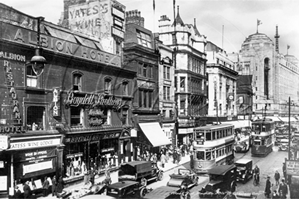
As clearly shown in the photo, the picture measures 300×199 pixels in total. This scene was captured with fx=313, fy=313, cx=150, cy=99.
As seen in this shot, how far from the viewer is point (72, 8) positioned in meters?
27.8

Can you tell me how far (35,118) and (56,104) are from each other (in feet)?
5.09

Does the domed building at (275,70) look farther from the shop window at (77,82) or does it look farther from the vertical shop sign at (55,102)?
the vertical shop sign at (55,102)

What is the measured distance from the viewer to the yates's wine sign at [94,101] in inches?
822

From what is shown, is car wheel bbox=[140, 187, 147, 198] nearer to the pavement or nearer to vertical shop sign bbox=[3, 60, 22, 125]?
the pavement

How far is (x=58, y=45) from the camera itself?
20391 mm

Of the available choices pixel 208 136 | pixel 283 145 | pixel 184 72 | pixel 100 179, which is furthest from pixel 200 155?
pixel 184 72

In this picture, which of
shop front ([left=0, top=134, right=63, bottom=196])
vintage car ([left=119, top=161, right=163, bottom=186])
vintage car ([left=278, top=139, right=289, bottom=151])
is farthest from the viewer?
vintage car ([left=278, top=139, right=289, bottom=151])

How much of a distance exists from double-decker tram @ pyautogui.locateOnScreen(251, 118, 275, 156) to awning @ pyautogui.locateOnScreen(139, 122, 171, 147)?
7911 millimetres

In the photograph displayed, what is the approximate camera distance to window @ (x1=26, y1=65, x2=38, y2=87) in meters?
18.4

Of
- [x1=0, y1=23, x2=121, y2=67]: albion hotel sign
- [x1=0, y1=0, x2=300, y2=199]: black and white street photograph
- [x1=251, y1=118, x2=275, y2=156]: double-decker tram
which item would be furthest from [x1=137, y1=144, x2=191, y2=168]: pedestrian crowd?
[x1=0, y1=23, x2=121, y2=67]: albion hotel sign

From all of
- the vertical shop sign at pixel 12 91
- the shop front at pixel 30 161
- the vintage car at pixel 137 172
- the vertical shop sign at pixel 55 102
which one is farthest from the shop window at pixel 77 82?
the vintage car at pixel 137 172

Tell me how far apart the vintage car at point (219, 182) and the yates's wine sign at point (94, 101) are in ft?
32.4

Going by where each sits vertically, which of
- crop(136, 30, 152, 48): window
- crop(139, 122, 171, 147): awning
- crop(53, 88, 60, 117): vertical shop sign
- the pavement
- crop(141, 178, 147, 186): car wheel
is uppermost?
crop(136, 30, 152, 48): window

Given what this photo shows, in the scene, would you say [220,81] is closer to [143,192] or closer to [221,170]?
[221,170]
